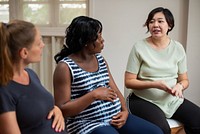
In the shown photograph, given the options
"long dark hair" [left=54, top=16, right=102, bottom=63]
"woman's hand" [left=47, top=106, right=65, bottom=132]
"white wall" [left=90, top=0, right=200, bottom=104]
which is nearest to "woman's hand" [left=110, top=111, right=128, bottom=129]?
"woman's hand" [left=47, top=106, right=65, bottom=132]

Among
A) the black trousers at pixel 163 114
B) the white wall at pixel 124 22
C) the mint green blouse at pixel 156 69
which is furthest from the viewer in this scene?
the white wall at pixel 124 22

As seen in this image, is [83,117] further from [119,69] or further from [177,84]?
[119,69]

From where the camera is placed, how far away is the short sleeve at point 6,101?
1.10 metres

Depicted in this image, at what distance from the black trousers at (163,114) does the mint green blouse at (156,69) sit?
4 centimetres

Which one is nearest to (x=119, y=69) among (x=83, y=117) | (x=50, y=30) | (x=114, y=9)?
(x=114, y=9)

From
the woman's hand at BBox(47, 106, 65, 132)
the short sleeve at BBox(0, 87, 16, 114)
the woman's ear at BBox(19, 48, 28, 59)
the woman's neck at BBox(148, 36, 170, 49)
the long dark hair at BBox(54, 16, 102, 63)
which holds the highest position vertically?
the long dark hair at BBox(54, 16, 102, 63)

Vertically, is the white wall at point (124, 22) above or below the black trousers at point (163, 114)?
above

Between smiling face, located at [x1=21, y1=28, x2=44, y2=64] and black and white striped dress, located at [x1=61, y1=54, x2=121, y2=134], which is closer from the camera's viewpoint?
smiling face, located at [x1=21, y1=28, x2=44, y2=64]

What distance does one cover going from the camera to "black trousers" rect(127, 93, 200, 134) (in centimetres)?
178

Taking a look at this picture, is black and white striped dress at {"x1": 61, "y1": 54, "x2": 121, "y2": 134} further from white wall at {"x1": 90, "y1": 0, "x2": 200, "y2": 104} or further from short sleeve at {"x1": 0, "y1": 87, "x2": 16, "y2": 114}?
white wall at {"x1": 90, "y1": 0, "x2": 200, "y2": 104}

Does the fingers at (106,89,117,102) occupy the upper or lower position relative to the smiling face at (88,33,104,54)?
lower

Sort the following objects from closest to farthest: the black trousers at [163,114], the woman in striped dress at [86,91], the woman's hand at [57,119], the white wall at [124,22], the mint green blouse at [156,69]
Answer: the woman's hand at [57,119] < the woman in striped dress at [86,91] < the black trousers at [163,114] < the mint green blouse at [156,69] < the white wall at [124,22]

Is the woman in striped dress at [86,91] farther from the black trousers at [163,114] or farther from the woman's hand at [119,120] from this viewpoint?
the black trousers at [163,114]

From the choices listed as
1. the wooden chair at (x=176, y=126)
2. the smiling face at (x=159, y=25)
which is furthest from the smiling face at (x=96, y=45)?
the wooden chair at (x=176, y=126)
